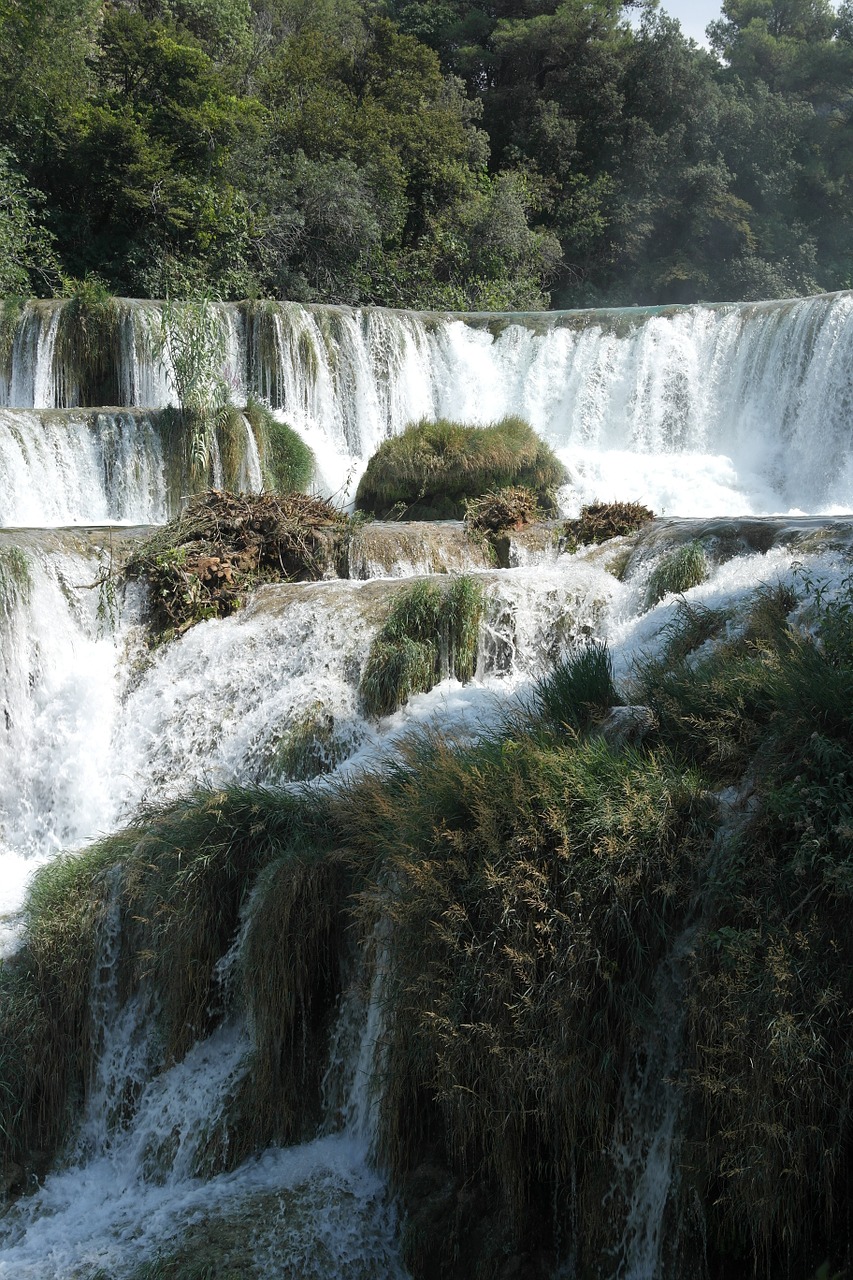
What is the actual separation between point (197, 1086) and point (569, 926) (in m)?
1.93

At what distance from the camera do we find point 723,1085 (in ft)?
10.4

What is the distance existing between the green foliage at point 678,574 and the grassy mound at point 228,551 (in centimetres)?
308

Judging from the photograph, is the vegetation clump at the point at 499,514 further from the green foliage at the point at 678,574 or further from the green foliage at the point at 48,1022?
the green foliage at the point at 48,1022

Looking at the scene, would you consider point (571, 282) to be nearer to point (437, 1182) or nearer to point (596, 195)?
point (596, 195)

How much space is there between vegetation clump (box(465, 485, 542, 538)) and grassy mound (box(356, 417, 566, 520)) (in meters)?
1.01

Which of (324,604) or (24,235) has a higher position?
(24,235)

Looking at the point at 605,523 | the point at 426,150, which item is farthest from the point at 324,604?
the point at 426,150

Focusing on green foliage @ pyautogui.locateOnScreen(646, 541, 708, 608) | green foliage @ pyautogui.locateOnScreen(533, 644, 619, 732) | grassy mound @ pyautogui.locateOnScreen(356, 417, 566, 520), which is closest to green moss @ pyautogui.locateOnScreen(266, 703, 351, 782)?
green foliage @ pyautogui.locateOnScreen(533, 644, 619, 732)

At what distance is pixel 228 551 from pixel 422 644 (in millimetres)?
2420

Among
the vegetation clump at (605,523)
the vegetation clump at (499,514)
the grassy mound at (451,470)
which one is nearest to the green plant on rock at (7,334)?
the grassy mound at (451,470)

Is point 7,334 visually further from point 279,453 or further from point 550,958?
point 550,958

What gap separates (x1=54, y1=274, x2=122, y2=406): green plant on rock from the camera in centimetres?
1454

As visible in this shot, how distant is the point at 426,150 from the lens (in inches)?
992

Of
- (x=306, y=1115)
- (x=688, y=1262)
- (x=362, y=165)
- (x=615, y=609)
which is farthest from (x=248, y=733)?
(x=362, y=165)
